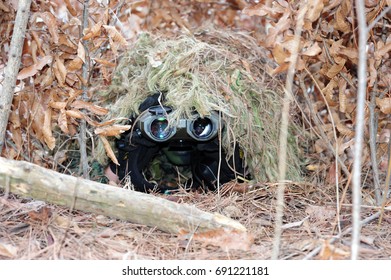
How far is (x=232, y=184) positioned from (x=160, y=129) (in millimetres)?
381

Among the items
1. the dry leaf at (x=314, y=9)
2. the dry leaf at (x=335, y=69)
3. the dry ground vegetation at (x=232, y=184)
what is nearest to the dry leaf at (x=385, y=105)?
the dry ground vegetation at (x=232, y=184)

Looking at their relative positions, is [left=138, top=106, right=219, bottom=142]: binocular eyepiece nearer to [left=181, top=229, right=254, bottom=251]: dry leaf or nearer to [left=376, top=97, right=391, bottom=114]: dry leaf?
[left=181, top=229, right=254, bottom=251]: dry leaf

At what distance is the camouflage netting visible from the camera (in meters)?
2.20

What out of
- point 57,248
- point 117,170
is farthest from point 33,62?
point 57,248

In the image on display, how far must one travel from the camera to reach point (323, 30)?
2090 mm

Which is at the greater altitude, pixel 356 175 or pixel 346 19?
pixel 346 19

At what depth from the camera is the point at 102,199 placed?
1735 mm

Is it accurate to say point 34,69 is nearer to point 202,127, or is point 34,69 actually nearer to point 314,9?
point 202,127

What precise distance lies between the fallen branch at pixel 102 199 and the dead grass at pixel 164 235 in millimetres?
50

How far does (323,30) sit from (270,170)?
619 millimetres

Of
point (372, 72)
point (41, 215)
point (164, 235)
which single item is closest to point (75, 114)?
point (41, 215)

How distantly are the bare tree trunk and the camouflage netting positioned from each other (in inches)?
17.5

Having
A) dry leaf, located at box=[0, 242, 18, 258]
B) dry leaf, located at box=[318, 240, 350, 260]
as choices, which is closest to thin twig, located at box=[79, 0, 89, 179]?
dry leaf, located at box=[0, 242, 18, 258]

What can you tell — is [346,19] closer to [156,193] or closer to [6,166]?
[156,193]
